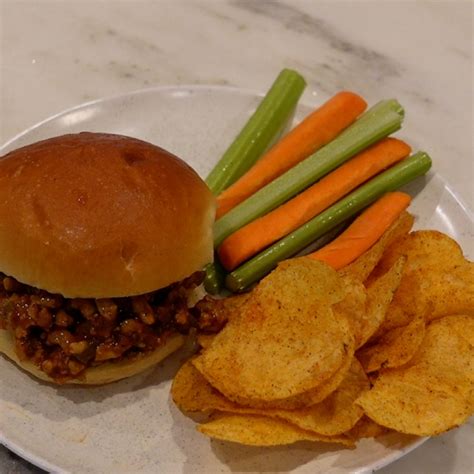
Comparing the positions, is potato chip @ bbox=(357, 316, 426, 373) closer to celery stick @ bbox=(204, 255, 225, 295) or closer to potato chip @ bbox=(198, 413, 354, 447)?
potato chip @ bbox=(198, 413, 354, 447)

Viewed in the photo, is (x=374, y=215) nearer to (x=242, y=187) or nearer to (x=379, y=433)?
(x=242, y=187)

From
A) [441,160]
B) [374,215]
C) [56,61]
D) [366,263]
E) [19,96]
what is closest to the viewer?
[366,263]

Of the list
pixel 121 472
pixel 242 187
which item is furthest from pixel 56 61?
pixel 121 472

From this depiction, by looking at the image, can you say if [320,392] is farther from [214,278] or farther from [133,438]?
[214,278]

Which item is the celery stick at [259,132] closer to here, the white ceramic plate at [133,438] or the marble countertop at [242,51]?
the marble countertop at [242,51]

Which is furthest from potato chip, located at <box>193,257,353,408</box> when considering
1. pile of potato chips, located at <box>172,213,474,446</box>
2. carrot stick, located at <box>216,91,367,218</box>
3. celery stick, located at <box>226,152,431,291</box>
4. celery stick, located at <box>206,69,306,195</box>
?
celery stick, located at <box>206,69,306,195</box>

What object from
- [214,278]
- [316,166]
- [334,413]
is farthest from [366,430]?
[316,166]

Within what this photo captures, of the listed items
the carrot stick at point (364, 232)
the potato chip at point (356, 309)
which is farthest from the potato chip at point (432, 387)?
the carrot stick at point (364, 232)
